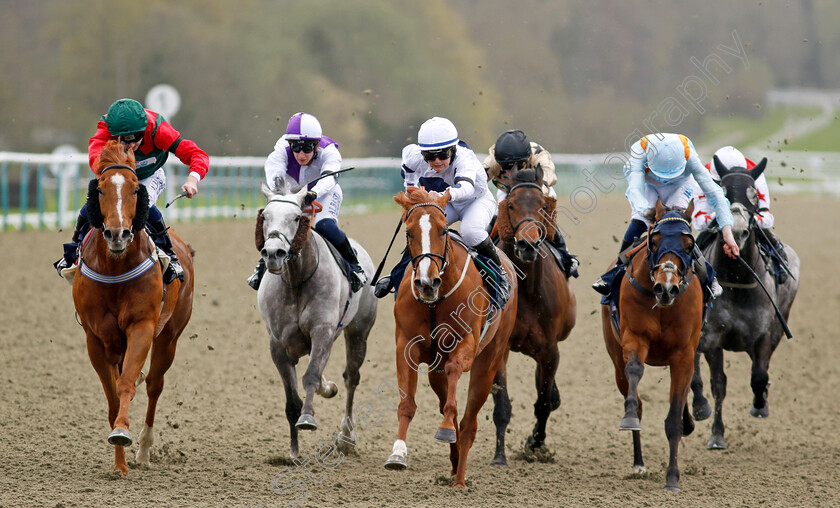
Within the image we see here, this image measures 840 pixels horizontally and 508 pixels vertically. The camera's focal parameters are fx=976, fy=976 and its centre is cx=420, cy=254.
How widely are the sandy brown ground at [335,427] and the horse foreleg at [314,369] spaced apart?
1.41ft

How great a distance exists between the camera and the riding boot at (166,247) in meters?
6.33

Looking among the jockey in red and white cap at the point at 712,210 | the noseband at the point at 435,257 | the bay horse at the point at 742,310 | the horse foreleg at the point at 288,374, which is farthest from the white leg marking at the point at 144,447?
the jockey in red and white cap at the point at 712,210

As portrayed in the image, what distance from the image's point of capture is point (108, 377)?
6012mm

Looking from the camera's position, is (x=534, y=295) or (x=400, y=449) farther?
(x=534, y=295)

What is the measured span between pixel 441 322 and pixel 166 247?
2.07 metres

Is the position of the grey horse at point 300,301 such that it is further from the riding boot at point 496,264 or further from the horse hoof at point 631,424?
the horse hoof at point 631,424

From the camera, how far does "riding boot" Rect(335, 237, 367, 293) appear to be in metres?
6.91

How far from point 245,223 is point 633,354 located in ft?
39.4

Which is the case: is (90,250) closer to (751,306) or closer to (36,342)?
(36,342)

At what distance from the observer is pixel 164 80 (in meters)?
26.5

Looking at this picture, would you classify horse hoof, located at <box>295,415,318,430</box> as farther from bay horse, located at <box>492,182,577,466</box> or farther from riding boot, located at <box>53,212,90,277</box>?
riding boot, located at <box>53,212,90,277</box>

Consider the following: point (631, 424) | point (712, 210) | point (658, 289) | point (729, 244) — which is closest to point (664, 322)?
point (658, 289)

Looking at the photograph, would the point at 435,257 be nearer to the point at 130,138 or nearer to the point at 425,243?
the point at 425,243

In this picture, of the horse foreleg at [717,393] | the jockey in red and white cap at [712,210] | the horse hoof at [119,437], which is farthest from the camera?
the jockey in red and white cap at [712,210]
